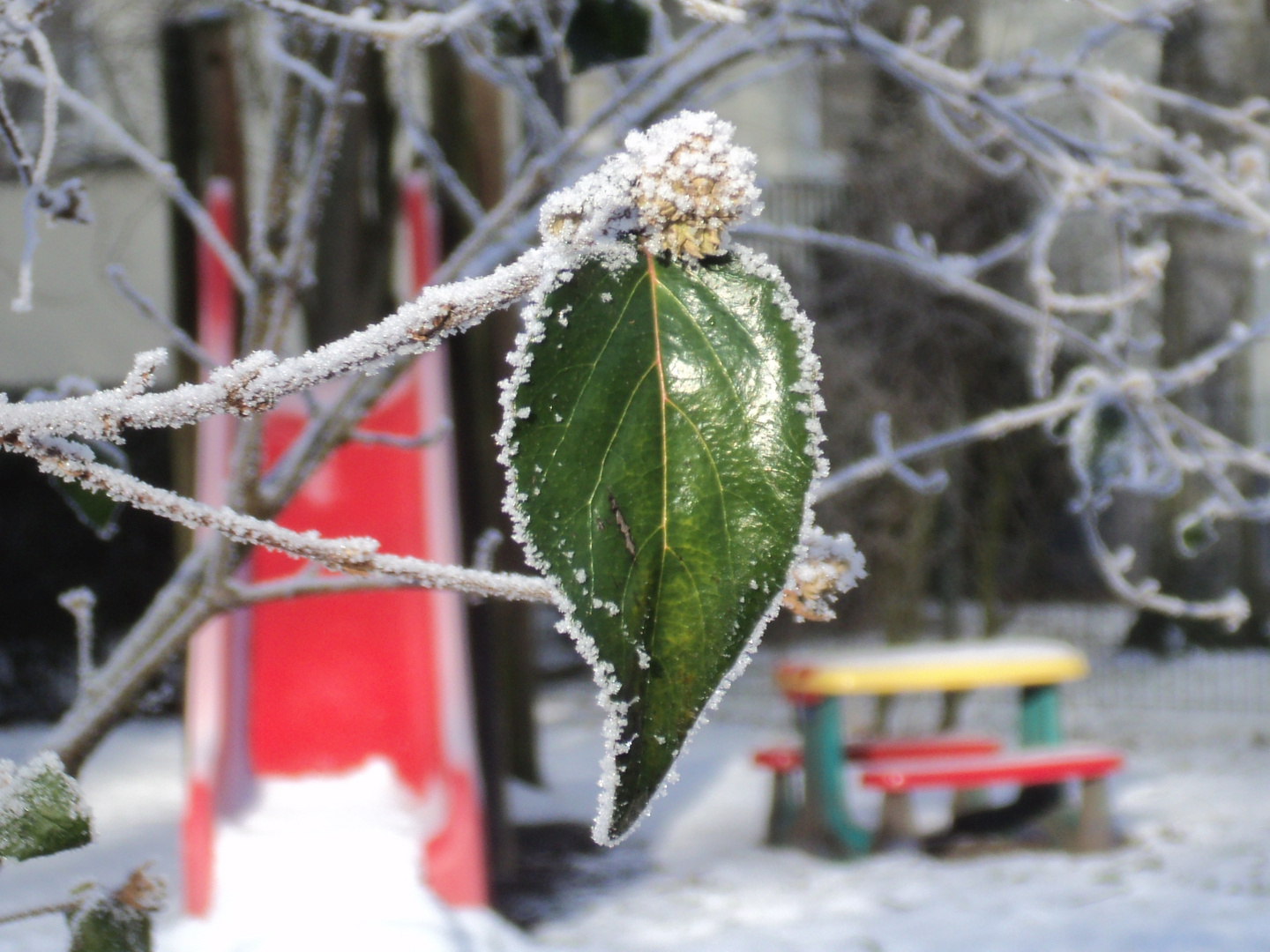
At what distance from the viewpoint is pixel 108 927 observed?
0.73 m

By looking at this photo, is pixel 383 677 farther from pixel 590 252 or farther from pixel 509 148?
pixel 590 252

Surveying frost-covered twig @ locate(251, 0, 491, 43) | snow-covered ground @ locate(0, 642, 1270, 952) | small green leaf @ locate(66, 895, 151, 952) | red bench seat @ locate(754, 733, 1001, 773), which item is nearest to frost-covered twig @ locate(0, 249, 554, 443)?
small green leaf @ locate(66, 895, 151, 952)

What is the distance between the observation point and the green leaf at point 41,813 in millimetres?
586

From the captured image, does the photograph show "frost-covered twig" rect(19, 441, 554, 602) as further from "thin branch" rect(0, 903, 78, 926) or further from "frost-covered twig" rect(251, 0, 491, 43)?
"frost-covered twig" rect(251, 0, 491, 43)

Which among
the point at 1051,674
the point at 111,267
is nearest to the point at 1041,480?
the point at 1051,674

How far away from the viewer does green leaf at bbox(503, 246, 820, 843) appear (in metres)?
A: 0.33

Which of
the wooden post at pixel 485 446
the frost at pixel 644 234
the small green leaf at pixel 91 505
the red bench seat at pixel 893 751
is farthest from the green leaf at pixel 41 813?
the red bench seat at pixel 893 751

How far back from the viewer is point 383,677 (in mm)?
4289

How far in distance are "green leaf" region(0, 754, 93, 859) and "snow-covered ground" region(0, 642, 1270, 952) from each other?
6.88 ft

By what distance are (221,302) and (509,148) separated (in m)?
1.90

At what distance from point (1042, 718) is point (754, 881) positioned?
1616 mm

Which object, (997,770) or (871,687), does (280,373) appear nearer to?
(997,770)

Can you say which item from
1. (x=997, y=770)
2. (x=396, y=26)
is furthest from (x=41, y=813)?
(x=997, y=770)

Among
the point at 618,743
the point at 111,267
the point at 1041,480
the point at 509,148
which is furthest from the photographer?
the point at 1041,480
